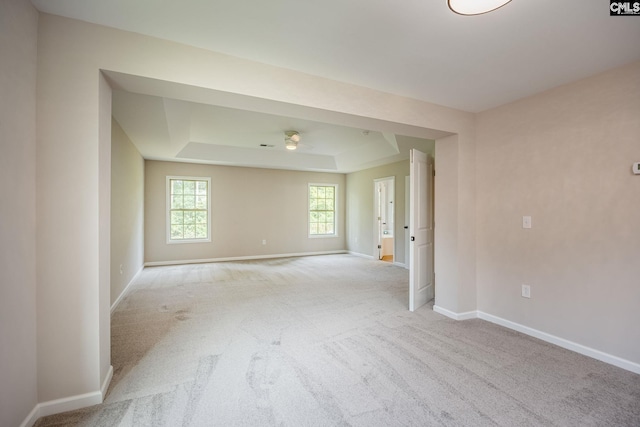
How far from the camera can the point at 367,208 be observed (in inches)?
306

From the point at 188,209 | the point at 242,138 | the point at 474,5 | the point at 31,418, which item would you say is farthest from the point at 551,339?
the point at 188,209

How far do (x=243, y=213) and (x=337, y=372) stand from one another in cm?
570

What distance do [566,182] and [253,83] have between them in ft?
9.71

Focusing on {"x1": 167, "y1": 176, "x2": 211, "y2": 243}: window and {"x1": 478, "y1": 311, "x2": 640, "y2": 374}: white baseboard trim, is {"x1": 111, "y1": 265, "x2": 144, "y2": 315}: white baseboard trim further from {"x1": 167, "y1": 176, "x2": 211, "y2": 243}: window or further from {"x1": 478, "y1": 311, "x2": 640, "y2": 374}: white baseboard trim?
{"x1": 478, "y1": 311, "x2": 640, "y2": 374}: white baseboard trim

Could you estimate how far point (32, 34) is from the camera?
1.70 metres

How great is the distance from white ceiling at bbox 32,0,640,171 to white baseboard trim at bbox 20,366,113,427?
2.41 metres

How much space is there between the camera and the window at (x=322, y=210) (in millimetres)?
8266

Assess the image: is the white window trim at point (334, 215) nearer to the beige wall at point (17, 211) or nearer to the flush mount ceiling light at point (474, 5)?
the beige wall at point (17, 211)

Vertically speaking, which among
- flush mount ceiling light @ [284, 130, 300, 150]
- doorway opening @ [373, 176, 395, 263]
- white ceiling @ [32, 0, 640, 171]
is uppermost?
flush mount ceiling light @ [284, 130, 300, 150]

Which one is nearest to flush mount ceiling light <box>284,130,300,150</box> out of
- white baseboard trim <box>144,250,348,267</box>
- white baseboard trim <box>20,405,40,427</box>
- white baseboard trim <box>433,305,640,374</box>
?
white baseboard trim <box>144,250,348,267</box>

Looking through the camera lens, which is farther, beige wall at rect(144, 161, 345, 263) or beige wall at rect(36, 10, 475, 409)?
beige wall at rect(144, 161, 345, 263)

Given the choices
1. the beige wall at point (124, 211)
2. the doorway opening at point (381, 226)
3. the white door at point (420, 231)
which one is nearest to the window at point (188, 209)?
the beige wall at point (124, 211)

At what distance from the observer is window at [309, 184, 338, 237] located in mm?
8266

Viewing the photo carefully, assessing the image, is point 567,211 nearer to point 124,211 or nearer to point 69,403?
point 69,403
